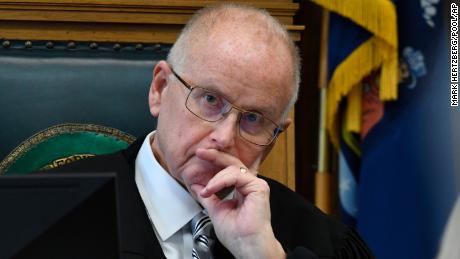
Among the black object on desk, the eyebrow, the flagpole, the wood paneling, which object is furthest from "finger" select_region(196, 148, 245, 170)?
the flagpole

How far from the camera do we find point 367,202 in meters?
2.62

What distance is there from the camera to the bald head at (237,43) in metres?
1.31

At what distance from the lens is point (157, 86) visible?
55.4 inches

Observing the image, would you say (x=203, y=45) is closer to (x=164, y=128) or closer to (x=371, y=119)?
(x=164, y=128)

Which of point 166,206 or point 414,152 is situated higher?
point 166,206

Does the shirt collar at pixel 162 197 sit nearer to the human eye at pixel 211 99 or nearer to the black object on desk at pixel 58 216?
the human eye at pixel 211 99

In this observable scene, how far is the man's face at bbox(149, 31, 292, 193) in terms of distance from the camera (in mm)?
1276

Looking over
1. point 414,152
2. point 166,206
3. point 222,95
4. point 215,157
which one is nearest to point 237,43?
point 222,95

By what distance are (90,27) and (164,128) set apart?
0.34 meters

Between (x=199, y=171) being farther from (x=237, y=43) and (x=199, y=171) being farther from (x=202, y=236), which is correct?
(x=237, y=43)

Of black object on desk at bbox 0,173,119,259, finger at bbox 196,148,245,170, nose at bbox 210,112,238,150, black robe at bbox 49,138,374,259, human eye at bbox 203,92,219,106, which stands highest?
black object on desk at bbox 0,173,119,259

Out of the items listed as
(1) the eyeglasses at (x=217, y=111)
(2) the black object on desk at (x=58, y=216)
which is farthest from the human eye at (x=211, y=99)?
(2) the black object on desk at (x=58, y=216)

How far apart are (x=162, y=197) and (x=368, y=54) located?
55.2 inches

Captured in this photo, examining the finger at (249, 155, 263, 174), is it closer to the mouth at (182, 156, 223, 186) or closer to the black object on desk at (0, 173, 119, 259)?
the mouth at (182, 156, 223, 186)
